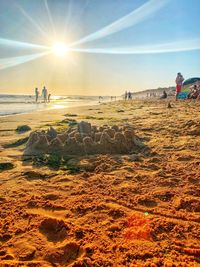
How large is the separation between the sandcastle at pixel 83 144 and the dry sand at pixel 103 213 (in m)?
0.51

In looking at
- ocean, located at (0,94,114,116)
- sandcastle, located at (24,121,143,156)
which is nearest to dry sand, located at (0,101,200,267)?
sandcastle, located at (24,121,143,156)

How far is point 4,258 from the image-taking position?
7.02ft

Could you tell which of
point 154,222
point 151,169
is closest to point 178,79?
point 151,169

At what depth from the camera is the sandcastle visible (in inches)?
206

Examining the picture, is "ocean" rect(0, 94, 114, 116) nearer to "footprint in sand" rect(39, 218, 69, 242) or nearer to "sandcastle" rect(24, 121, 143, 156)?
"sandcastle" rect(24, 121, 143, 156)

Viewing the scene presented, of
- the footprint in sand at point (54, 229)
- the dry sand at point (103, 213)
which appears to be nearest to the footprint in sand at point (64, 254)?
the dry sand at point (103, 213)

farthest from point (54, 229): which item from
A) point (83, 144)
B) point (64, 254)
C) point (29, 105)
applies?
point (29, 105)

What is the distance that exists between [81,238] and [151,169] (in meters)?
2.03

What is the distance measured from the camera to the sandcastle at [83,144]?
5.24 metres

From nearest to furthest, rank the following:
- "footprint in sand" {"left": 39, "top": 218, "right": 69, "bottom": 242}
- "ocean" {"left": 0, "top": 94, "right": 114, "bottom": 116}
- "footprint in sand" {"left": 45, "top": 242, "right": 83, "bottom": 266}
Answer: "footprint in sand" {"left": 45, "top": 242, "right": 83, "bottom": 266} → "footprint in sand" {"left": 39, "top": 218, "right": 69, "bottom": 242} → "ocean" {"left": 0, "top": 94, "right": 114, "bottom": 116}

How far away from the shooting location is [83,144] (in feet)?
17.4

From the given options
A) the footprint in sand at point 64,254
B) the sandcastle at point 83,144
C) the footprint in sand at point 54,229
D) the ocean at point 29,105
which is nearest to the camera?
the footprint in sand at point 64,254

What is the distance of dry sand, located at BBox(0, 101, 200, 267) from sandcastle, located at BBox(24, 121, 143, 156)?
512 millimetres

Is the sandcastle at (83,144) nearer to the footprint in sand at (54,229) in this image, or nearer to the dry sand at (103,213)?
the dry sand at (103,213)
